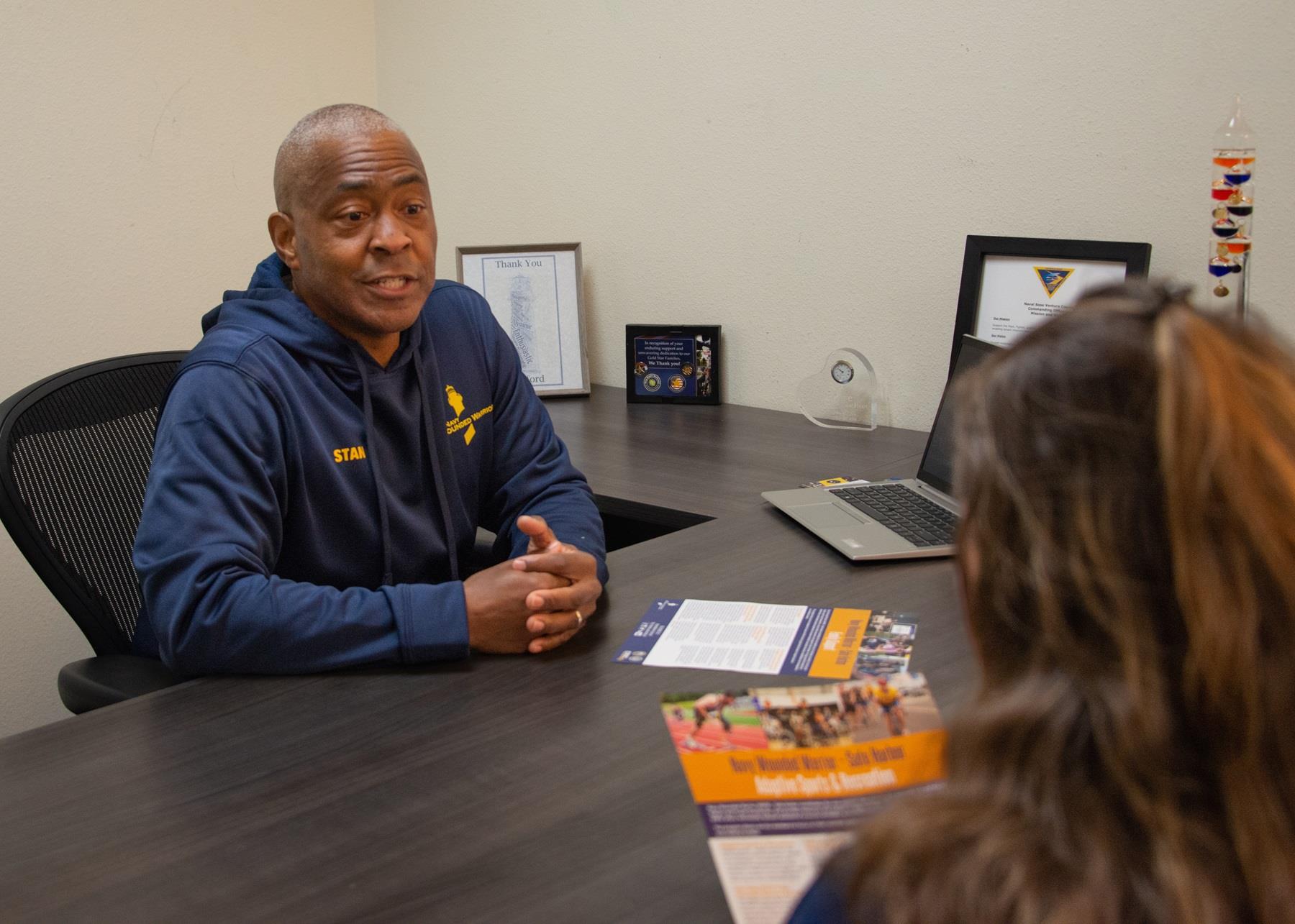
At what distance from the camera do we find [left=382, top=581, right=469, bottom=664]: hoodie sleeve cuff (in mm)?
1316

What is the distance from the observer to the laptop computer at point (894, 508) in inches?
63.5

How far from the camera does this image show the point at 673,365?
2.67m

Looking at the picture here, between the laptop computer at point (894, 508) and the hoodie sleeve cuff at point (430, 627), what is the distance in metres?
0.56

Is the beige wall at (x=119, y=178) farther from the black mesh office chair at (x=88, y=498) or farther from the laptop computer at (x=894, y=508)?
the laptop computer at (x=894, y=508)

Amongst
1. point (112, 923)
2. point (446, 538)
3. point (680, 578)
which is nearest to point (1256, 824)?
point (112, 923)

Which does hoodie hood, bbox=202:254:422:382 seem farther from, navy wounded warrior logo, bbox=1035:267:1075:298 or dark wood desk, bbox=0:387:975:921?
navy wounded warrior logo, bbox=1035:267:1075:298

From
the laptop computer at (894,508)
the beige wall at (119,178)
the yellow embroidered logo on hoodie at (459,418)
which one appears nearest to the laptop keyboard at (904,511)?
the laptop computer at (894,508)

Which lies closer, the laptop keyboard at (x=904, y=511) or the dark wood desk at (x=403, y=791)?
the dark wood desk at (x=403, y=791)

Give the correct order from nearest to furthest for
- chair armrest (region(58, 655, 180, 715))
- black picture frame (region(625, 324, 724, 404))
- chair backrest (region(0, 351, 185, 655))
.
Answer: chair armrest (region(58, 655, 180, 715)), chair backrest (region(0, 351, 185, 655)), black picture frame (region(625, 324, 724, 404))

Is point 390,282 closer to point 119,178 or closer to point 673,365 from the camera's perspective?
point 673,365

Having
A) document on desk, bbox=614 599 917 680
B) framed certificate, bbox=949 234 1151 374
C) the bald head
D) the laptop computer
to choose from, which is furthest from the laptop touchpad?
the bald head

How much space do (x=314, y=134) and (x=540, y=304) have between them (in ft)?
3.86

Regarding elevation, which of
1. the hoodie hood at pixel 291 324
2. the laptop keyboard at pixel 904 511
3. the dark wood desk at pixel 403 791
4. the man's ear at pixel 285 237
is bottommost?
the dark wood desk at pixel 403 791

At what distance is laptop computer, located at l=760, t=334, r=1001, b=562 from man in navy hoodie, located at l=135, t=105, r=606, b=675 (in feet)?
1.10
